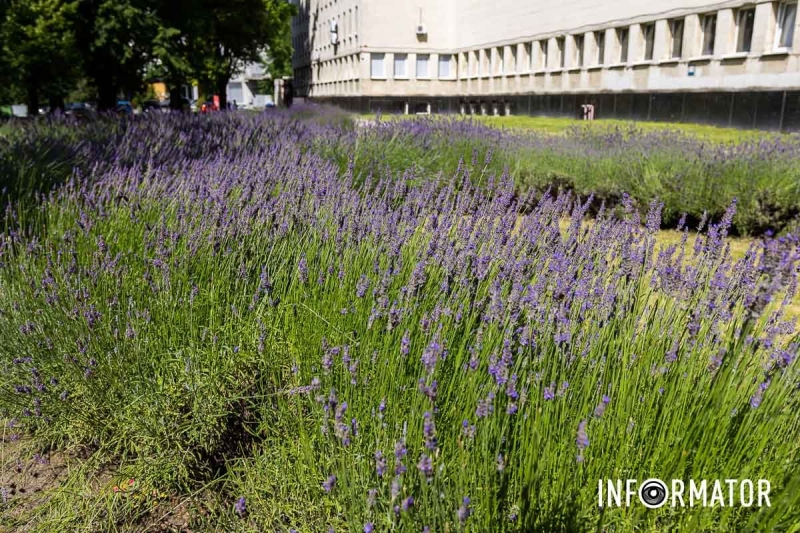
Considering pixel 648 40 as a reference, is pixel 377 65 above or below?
above

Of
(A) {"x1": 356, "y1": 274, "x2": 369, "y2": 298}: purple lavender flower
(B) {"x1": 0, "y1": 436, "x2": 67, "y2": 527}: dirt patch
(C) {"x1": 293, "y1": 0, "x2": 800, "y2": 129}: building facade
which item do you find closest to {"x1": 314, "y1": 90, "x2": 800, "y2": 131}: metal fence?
(C) {"x1": 293, "y1": 0, "x2": 800, "y2": 129}: building facade

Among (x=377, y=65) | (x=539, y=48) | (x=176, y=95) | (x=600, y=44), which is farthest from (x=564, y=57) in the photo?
(x=176, y=95)

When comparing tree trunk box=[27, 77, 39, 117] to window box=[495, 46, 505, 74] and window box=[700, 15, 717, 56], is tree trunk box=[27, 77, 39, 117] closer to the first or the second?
window box=[700, 15, 717, 56]

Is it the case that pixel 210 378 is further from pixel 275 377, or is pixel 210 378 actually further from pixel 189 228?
pixel 189 228

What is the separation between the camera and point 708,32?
27.5m

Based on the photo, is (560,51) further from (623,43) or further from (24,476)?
(24,476)

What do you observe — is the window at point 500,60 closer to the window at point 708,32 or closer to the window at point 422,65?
the window at point 422,65

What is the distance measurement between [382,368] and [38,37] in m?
23.5

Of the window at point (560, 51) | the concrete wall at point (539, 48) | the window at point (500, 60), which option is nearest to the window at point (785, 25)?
the concrete wall at point (539, 48)

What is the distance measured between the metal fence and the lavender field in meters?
22.2

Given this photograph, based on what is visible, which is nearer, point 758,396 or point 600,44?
point 758,396

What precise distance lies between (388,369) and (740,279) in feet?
4.26

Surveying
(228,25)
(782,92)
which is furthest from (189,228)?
(228,25)

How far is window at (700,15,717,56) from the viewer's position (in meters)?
27.2
